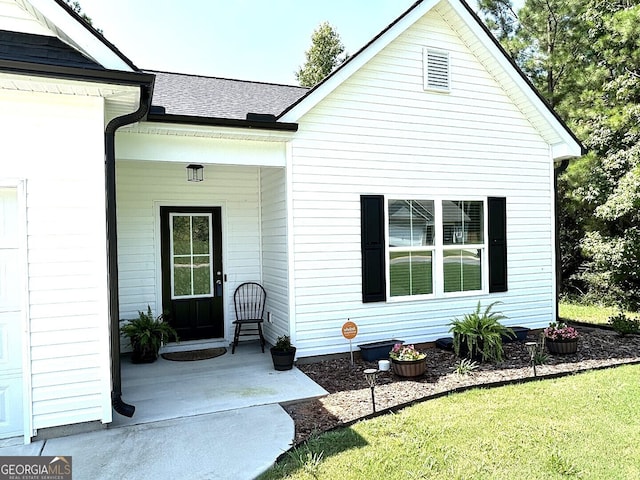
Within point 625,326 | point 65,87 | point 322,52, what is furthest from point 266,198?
point 322,52

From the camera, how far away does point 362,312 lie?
6.29 metres

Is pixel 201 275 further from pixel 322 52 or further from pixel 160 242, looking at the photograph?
pixel 322 52

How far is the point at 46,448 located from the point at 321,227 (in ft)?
12.6

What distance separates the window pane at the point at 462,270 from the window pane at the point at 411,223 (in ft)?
1.55

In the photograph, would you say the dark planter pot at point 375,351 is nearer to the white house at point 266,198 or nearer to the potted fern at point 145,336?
the white house at point 266,198

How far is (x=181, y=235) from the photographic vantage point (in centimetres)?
692

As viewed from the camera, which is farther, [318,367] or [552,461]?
[318,367]

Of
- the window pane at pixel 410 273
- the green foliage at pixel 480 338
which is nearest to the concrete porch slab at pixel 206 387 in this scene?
the window pane at pixel 410 273

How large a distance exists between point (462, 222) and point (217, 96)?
433cm

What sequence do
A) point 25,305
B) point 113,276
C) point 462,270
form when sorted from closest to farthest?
point 25,305 → point 113,276 → point 462,270

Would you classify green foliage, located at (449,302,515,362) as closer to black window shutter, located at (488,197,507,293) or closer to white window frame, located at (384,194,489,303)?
white window frame, located at (384,194,489,303)

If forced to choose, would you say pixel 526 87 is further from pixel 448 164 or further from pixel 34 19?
pixel 34 19

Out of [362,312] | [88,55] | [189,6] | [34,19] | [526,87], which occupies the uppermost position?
[189,6]

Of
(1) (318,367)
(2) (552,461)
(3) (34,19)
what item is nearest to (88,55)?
(3) (34,19)
